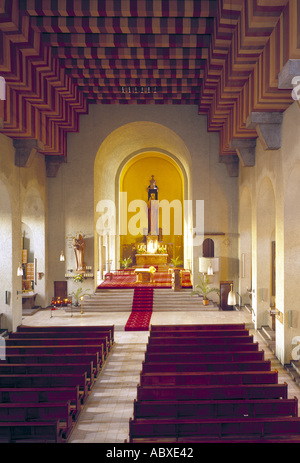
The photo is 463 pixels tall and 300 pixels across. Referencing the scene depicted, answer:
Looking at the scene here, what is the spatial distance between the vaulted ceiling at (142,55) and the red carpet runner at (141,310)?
669 cm

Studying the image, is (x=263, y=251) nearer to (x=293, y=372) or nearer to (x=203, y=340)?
(x=203, y=340)

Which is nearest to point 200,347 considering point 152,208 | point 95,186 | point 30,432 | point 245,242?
point 30,432

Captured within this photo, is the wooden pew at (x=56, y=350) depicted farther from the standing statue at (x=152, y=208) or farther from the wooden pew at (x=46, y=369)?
the standing statue at (x=152, y=208)

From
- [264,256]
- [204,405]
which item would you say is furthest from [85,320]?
[204,405]

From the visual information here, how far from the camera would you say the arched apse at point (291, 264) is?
35.9 feet

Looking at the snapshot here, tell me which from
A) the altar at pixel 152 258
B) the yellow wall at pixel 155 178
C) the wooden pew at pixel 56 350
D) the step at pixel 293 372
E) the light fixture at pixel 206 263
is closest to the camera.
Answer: the step at pixel 293 372

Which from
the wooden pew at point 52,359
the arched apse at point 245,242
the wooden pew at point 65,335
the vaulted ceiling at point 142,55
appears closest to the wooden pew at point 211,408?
the wooden pew at point 52,359

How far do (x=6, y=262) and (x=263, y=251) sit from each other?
8419mm

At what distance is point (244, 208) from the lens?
18.0 m

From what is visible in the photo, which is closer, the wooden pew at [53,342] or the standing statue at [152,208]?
the wooden pew at [53,342]

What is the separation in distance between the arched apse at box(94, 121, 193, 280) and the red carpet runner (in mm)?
2477

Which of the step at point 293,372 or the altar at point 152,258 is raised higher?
the altar at point 152,258

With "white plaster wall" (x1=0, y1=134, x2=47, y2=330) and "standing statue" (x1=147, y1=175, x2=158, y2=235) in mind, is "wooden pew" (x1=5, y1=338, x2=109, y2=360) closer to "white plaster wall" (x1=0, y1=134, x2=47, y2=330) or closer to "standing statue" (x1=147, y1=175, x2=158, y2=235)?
"white plaster wall" (x1=0, y1=134, x2=47, y2=330)

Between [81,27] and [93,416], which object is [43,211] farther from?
[93,416]
